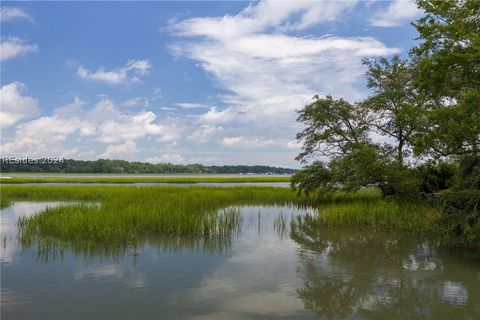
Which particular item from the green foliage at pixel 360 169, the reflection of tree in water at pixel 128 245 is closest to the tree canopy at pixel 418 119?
the green foliage at pixel 360 169

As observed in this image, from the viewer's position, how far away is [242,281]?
8227 mm

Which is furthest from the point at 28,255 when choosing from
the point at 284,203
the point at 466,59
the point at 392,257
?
the point at 284,203

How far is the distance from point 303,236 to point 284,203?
12555 millimetres

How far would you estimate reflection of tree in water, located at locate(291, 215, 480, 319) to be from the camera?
670cm

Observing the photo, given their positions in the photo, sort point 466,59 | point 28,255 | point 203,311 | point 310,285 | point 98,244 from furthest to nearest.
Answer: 1. point 98,244
2. point 28,255
3. point 466,59
4. point 310,285
5. point 203,311

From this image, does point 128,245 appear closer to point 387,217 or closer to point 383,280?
point 383,280

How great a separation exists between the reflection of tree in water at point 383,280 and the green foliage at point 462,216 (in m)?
0.67

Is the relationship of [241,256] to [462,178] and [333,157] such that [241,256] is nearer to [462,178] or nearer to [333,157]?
[462,178]

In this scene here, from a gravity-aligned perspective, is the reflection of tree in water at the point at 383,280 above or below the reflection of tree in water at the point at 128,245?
below

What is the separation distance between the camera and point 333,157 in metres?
22.9

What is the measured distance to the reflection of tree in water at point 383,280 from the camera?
670cm

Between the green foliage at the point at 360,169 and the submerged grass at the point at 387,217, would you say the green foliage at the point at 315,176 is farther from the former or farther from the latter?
the submerged grass at the point at 387,217

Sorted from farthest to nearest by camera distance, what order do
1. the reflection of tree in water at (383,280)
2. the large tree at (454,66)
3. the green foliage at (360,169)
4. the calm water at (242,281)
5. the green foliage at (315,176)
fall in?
the green foliage at (315,176) → the green foliage at (360,169) → the large tree at (454,66) → the reflection of tree in water at (383,280) → the calm water at (242,281)

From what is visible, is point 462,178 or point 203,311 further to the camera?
point 462,178
